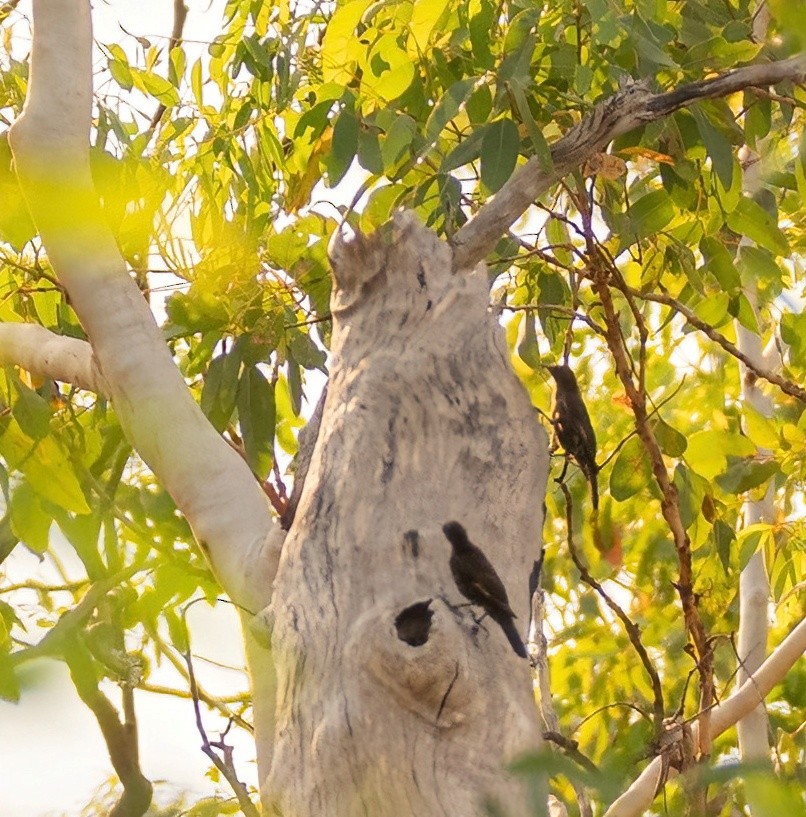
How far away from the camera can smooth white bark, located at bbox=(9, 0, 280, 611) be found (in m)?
1.16

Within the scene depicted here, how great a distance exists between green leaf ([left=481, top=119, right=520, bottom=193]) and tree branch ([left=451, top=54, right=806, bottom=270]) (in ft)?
0.22

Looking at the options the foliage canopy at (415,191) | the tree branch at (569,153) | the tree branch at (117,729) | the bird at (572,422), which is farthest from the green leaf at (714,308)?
the tree branch at (117,729)

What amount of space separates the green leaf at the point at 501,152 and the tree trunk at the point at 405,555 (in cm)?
19

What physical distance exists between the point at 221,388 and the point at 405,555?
71cm

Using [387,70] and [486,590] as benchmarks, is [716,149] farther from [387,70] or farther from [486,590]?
[486,590]

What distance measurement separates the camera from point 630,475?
1.79 metres

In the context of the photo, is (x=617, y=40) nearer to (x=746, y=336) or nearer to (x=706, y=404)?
(x=746, y=336)

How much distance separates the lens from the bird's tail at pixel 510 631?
0.91 meters

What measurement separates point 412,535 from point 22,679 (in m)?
0.61

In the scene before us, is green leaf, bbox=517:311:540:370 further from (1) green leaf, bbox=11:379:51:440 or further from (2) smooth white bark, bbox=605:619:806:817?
(1) green leaf, bbox=11:379:51:440

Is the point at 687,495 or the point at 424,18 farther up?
the point at 424,18

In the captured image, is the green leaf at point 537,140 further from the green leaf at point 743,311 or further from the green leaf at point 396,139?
the green leaf at point 743,311

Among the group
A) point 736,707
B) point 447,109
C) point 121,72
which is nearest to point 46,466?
point 447,109

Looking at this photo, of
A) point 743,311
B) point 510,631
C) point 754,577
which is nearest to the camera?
point 510,631
